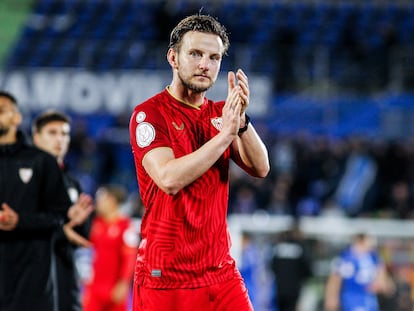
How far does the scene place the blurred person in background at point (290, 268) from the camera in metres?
12.5

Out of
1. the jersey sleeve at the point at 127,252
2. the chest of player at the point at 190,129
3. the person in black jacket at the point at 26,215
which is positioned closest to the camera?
the chest of player at the point at 190,129

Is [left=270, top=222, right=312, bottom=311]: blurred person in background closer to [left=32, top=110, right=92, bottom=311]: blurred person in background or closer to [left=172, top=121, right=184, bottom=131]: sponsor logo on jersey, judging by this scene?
[left=32, top=110, right=92, bottom=311]: blurred person in background

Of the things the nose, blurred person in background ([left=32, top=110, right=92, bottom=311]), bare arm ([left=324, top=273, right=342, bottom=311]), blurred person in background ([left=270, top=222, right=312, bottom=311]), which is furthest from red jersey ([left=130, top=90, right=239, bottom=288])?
blurred person in background ([left=270, top=222, right=312, bottom=311])

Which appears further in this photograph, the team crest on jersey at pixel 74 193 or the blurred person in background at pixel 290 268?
the blurred person in background at pixel 290 268

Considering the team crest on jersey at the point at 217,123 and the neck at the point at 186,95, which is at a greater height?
the neck at the point at 186,95

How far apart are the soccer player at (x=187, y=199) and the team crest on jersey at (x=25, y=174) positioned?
1588mm

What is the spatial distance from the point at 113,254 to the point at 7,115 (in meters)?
4.83

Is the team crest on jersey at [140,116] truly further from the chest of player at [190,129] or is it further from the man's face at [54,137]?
the man's face at [54,137]

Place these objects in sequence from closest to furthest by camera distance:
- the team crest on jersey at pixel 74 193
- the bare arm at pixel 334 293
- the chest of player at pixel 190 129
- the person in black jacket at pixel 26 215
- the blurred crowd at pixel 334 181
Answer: the chest of player at pixel 190 129 < the person in black jacket at pixel 26 215 < the team crest on jersey at pixel 74 193 < the bare arm at pixel 334 293 < the blurred crowd at pixel 334 181

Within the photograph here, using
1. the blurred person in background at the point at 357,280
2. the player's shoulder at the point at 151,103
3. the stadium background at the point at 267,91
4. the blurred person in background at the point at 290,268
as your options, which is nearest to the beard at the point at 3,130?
the player's shoulder at the point at 151,103

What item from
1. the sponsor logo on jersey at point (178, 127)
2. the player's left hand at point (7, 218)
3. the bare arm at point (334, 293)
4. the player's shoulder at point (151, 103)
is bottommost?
the bare arm at point (334, 293)

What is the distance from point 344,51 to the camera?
19.6m

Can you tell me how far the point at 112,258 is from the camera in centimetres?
984

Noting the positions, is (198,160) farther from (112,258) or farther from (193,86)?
(112,258)
